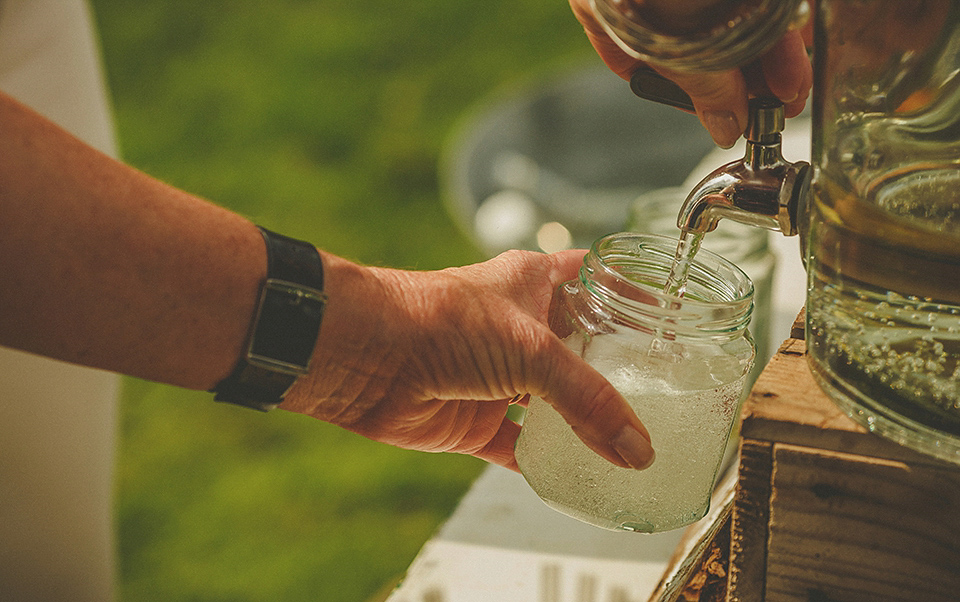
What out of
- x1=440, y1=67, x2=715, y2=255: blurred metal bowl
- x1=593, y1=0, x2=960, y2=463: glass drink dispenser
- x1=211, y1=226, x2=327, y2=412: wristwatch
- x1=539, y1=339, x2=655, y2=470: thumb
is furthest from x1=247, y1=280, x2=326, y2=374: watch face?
x1=440, y1=67, x2=715, y2=255: blurred metal bowl

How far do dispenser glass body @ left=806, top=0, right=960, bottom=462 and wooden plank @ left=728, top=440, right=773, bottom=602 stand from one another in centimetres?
7

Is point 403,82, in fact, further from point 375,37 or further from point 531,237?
point 531,237

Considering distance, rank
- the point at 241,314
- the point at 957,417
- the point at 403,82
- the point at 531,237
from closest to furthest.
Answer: the point at 957,417 → the point at 241,314 → the point at 531,237 → the point at 403,82

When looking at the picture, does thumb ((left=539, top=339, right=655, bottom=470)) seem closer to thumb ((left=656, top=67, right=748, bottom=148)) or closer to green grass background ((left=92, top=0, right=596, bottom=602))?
thumb ((left=656, top=67, right=748, bottom=148))

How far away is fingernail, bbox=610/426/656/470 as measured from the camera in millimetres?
653

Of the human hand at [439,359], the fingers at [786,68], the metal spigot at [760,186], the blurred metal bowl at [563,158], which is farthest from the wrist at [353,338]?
the blurred metal bowl at [563,158]

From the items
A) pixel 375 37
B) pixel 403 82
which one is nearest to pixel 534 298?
pixel 403 82

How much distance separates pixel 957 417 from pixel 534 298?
1.20ft

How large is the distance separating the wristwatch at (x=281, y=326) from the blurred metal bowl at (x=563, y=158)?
1204mm

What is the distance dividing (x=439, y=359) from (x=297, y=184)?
2.47 meters

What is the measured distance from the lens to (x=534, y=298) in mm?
833

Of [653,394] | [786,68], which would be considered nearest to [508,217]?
[786,68]

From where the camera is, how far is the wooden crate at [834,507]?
23.2 inches

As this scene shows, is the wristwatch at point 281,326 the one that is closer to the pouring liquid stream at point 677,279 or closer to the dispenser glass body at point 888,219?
the pouring liquid stream at point 677,279
